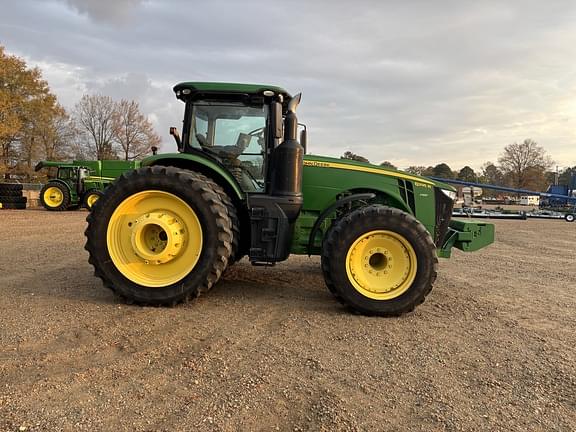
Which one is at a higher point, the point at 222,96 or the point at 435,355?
the point at 222,96

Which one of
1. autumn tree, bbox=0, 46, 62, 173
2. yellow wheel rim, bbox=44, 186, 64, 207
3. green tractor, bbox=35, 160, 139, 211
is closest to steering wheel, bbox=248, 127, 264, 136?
green tractor, bbox=35, 160, 139, 211

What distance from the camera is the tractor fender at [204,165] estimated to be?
15.4 ft

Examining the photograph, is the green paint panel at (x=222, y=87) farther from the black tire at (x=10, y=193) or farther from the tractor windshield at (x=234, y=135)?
the black tire at (x=10, y=193)

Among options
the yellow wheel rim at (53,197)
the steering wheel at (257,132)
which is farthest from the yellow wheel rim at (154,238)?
the yellow wheel rim at (53,197)

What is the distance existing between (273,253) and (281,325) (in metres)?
0.93

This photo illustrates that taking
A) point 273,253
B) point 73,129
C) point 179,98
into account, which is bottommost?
point 273,253

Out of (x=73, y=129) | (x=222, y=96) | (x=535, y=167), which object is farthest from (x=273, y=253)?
(x=535, y=167)

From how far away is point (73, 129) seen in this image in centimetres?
4159

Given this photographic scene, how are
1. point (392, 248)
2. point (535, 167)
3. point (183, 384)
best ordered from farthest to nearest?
point (535, 167), point (392, 248), point (183, 384)

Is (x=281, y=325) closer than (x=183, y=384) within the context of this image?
No

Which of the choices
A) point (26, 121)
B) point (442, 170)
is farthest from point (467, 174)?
point (26, 121)

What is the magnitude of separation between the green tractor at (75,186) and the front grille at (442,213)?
17.3 m

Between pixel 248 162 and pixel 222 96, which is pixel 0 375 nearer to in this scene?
pixel 248 162

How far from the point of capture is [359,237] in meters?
4.23
